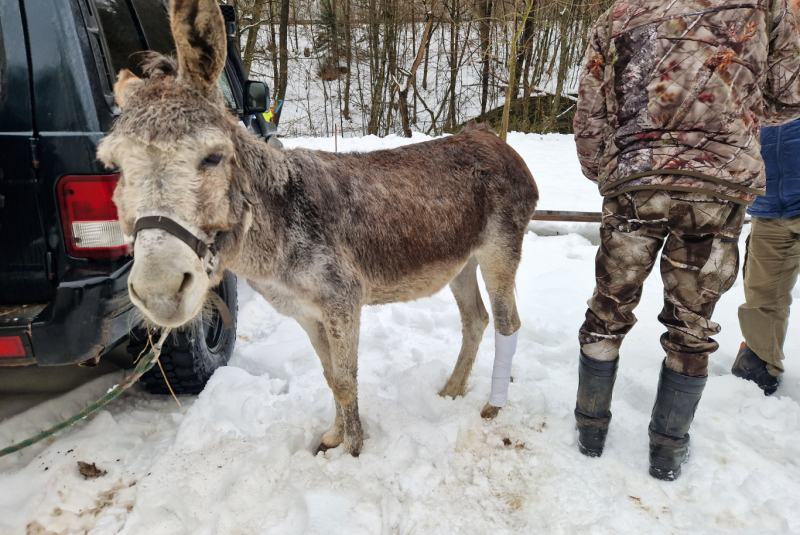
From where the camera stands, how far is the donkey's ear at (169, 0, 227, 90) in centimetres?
171

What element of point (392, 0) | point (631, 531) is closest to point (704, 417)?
point (631, 531)

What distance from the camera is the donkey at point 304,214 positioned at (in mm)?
1623

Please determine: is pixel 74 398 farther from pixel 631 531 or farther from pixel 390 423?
pixel 631 531

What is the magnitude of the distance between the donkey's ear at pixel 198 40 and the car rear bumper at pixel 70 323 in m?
1.06

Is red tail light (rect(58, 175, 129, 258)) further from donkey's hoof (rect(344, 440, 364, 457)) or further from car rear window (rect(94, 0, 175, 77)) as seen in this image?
donkey's hoof (rect(344, 440, 364, 457))

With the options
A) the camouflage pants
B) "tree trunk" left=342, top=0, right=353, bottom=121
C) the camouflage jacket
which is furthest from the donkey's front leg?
"tree trunk" left=342, top=0, right=353, bottom=121

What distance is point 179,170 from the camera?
1641mm

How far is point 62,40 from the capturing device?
209 cm

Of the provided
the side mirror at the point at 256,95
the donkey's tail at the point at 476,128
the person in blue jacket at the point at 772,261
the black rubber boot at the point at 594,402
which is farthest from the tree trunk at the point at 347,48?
the black rubber boot at the point at 594,402

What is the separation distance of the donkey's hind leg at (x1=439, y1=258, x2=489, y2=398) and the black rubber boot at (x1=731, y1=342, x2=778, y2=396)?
1.81 metres

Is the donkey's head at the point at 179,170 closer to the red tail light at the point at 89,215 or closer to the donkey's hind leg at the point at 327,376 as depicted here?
the red tail light at the point at 89,215

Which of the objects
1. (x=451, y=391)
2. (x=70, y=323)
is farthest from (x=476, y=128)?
(x=70, y=323)

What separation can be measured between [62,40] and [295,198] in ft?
4.17

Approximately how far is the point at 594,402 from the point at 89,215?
283 cm
